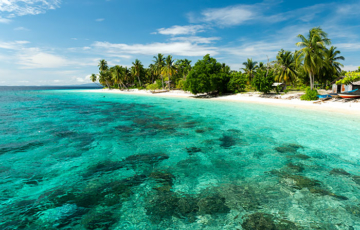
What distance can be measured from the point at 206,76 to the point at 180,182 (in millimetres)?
36719

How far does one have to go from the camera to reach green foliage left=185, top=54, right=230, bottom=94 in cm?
4153

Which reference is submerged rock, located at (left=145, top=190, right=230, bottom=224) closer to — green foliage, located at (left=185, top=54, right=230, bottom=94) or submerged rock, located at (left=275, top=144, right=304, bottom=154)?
submerged rock, located at (left=275, top=144, right=304, bottom=154)

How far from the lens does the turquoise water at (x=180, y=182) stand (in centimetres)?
477

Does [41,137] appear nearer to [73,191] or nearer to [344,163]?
[73,191]

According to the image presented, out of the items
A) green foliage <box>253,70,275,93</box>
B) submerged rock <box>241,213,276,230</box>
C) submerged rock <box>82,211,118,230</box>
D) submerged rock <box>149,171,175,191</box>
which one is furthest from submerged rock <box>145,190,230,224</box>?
green foliage <box>253,70,275,93</box>

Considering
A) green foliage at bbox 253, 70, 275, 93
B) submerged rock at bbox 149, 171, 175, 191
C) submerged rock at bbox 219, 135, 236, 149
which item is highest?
green foliage at bbox 253, 70, 275, 93

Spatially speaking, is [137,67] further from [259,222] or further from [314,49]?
[259,222]

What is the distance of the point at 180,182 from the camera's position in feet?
21.8

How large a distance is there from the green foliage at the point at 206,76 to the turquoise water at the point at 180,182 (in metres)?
30.4

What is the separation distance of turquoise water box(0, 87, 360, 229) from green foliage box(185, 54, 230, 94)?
99.8 ft

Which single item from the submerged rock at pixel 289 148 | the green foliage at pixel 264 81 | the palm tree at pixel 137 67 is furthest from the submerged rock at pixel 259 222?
the palm tree at pixel 137 67

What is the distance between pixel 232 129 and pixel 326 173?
7.92m

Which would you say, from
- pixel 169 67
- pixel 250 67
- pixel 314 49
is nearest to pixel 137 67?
pixel 169 67

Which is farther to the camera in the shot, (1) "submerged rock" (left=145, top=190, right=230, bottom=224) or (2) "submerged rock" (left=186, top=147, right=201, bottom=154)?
(2) "submerged rock" (left=186, top=147, right=201, bottom=154)
